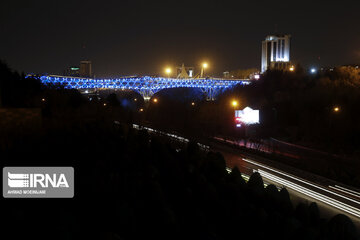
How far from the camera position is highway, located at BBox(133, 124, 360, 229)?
21.6 ft

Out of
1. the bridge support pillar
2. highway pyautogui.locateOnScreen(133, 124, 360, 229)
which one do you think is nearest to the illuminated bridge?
the bridge support pillar

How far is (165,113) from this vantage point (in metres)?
27.4

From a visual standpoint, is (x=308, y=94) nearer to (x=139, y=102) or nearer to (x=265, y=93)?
(x=265, y=93)

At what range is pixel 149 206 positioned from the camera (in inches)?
172

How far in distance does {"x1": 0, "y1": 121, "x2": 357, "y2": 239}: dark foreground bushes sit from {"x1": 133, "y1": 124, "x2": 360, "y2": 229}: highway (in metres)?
1.60

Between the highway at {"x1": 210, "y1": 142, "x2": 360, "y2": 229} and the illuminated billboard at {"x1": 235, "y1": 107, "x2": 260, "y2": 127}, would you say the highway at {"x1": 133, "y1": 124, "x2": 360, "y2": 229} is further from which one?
the illuminated billboard at {"x1": 235, "y1": 107, "x2": 260, "y2": 127}

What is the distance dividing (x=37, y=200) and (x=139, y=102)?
3550 centimetres

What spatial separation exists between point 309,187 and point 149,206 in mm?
4630

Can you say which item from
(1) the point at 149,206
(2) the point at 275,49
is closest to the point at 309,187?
(1) the point at 149,206

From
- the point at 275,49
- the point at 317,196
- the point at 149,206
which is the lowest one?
the point at 317,196

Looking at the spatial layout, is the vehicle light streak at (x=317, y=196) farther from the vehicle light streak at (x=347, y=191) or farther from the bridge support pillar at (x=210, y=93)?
the bridge support pillar at (x=210, y=93)

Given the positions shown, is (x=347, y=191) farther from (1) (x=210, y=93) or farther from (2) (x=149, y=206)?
(1) (x=210, y=93)

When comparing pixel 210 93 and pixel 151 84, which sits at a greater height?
pixel 151 84

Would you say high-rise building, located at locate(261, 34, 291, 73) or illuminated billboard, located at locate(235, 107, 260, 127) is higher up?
high-rise building, located at locate(261, 34, 291, 73)
